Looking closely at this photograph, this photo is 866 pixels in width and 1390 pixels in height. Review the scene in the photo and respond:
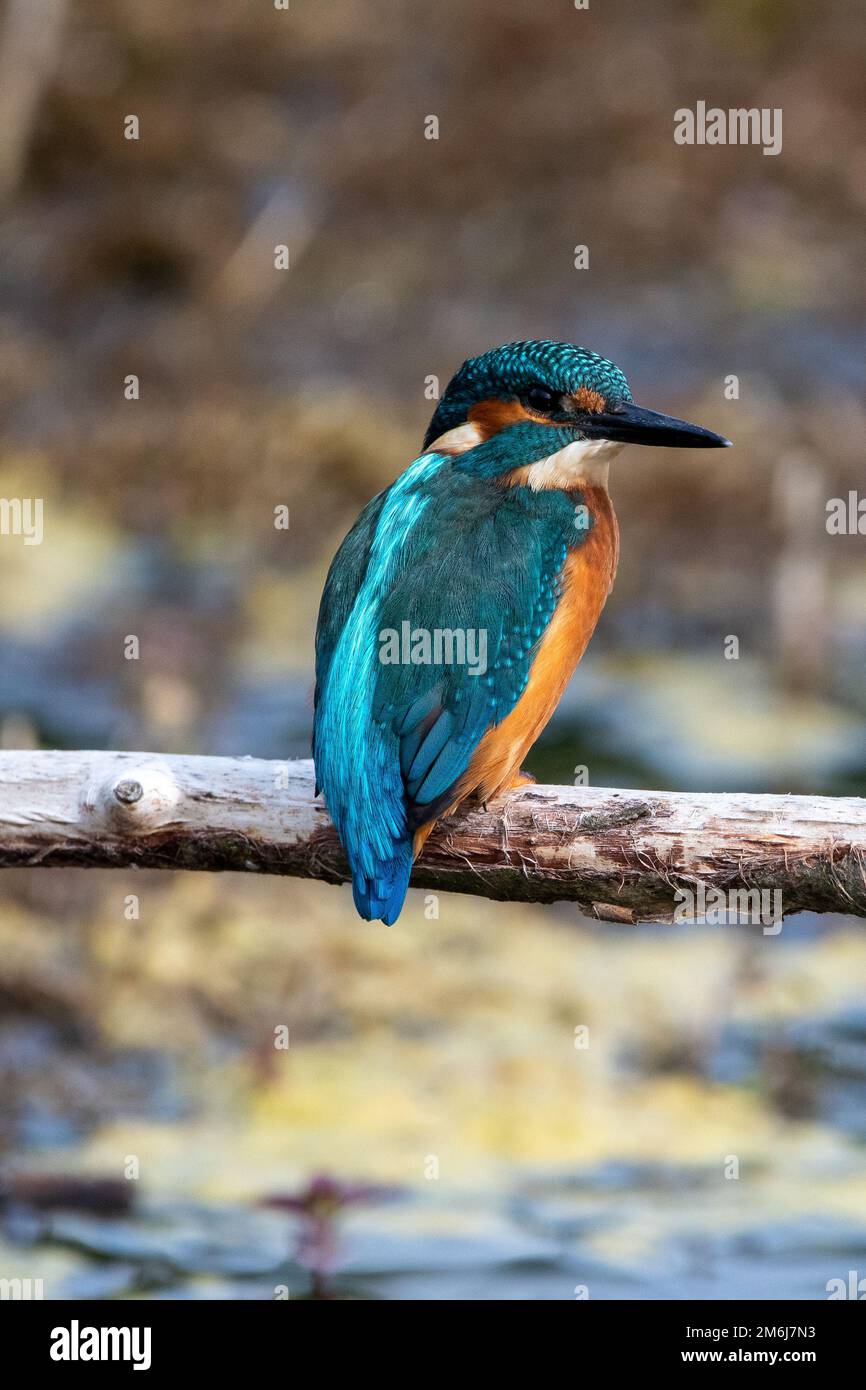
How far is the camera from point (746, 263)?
29.9ft

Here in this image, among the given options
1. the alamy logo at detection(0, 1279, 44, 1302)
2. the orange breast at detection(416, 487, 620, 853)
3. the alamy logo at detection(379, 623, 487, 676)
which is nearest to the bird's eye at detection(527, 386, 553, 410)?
the orange breast at detection(416, 487, 620, 853)

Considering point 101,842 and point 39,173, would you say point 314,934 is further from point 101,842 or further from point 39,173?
point 39,173

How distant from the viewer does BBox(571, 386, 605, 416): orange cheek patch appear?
3.34 metres

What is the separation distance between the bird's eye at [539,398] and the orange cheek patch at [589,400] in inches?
2.0

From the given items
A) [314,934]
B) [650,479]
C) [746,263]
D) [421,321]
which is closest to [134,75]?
[421,321]

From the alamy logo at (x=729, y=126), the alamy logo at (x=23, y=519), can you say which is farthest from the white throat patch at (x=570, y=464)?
the alamy logo at (x=729, y=126)

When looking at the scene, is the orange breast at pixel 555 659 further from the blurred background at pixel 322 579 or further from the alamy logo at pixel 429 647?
the blurred background at pixel 322 579

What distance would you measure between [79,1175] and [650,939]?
1.74 metres

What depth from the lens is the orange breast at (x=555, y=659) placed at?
3262mm

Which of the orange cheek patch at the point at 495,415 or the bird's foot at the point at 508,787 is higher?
the orange cheek patch at the point at 495,415

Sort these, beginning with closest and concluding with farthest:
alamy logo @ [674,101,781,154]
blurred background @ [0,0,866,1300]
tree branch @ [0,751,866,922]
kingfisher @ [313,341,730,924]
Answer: tree branch @ [0,751,866,922]
kingfisher @ [313,341,730,924]
blurred background @ [0,0,866,1300]
alamy logo @ [674,101,781,154]

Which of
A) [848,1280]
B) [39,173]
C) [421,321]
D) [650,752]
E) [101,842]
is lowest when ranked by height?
[848,1280]

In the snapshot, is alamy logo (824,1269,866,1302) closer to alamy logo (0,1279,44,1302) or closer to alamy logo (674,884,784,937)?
alamy logo (674,884,784,937)

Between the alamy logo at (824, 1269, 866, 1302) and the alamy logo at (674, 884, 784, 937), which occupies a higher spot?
the alamy logo at (674, 884, 784, 937)
